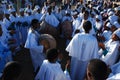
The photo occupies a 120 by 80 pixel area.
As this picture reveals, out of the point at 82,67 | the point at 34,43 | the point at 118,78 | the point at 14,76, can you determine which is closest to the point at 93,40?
the point at 82,67

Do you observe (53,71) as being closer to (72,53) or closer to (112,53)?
(72,53)

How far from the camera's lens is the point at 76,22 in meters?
11.0

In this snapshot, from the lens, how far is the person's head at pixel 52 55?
5.03m

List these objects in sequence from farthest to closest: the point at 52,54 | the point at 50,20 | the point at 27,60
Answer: the point at 50,20
the point at 27,60
the point at 52,54

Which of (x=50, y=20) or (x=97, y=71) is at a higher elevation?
(x=97, y=71)

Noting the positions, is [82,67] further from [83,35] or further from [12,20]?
[12,20]

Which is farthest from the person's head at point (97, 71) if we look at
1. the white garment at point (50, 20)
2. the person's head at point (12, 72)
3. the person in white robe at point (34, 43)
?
the white garment at point (50, 20)

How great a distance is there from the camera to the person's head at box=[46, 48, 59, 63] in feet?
16.5

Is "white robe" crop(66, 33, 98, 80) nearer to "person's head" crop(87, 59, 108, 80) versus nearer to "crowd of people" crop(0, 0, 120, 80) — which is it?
"crowd of people" crop(0, 0, 120, 80)

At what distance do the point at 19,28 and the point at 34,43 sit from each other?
451cm

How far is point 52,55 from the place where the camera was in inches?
199

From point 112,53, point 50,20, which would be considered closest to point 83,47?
point 112,53

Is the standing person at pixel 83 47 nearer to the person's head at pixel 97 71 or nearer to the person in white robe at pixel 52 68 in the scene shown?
the person in white robe at pixel 52 68

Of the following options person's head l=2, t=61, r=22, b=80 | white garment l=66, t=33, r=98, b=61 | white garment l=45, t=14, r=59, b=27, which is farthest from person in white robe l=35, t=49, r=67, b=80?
white garment l=45, t=14, r=59, b=27
